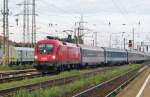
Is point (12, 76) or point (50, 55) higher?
point (50, 55)

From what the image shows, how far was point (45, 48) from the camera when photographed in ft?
145

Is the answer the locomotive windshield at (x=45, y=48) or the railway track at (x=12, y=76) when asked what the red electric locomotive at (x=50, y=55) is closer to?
the locomotive windshield at (x=45, y=48)

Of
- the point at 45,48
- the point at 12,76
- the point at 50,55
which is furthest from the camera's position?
the point at 45,48

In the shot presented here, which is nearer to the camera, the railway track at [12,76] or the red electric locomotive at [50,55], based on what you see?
the railway track at [12,76]

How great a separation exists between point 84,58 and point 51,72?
14.9 metres

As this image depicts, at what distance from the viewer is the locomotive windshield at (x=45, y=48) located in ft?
144

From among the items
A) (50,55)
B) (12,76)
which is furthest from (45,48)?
(12,76)

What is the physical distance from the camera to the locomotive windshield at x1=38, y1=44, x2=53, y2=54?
44.0m

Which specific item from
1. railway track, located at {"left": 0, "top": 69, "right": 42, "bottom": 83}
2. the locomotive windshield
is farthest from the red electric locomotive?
railway track, located at {"left": 0, "top": 69, "right": 42, "bottom": 83}

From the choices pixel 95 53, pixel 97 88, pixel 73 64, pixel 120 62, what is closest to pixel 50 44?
pixel 73 64

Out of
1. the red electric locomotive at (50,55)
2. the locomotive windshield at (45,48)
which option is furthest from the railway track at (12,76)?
the locomotive windshield at (45,48)

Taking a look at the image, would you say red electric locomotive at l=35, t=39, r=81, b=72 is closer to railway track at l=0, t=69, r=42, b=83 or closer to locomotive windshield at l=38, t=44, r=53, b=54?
locomotive windshield at l=38, t=44, r=53, b=54

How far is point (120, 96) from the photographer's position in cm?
2431

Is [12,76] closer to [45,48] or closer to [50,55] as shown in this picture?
[50,55]
